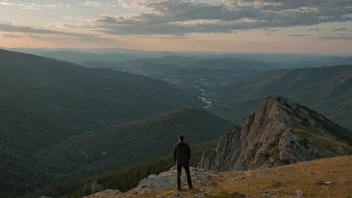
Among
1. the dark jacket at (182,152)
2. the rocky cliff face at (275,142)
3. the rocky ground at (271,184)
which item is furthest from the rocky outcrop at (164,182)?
the rocky cliff face at (275,142)

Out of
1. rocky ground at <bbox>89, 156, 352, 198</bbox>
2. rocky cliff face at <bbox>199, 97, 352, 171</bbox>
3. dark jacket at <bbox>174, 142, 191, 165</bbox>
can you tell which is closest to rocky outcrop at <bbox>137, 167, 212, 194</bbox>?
rocky ground at <bbox>89, 156, 352, 198</bbox>

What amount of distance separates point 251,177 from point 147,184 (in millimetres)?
16191

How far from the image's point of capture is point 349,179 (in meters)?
37.5

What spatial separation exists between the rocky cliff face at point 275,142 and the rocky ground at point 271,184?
32334 millimetres

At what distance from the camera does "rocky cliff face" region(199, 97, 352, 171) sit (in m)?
83.4

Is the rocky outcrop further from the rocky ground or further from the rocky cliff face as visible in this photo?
the rocky cliff face

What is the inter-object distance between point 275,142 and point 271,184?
5775 centimetres

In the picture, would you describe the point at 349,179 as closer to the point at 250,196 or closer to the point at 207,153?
the point at 250,196

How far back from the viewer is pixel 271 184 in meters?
39.6

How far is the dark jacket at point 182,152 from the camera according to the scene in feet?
131

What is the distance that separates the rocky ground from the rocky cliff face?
32.3m

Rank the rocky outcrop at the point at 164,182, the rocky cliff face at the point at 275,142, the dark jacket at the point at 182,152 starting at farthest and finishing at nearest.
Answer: the rocky cliff face at the point at 275,142
the rocky outcrop at the point at 164,182
the dark jacket at the point at 182,152

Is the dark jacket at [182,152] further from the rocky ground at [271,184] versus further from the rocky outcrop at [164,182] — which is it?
the rocky outcrop at [164,182]

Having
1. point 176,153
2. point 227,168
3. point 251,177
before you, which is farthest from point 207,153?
point 176,153
